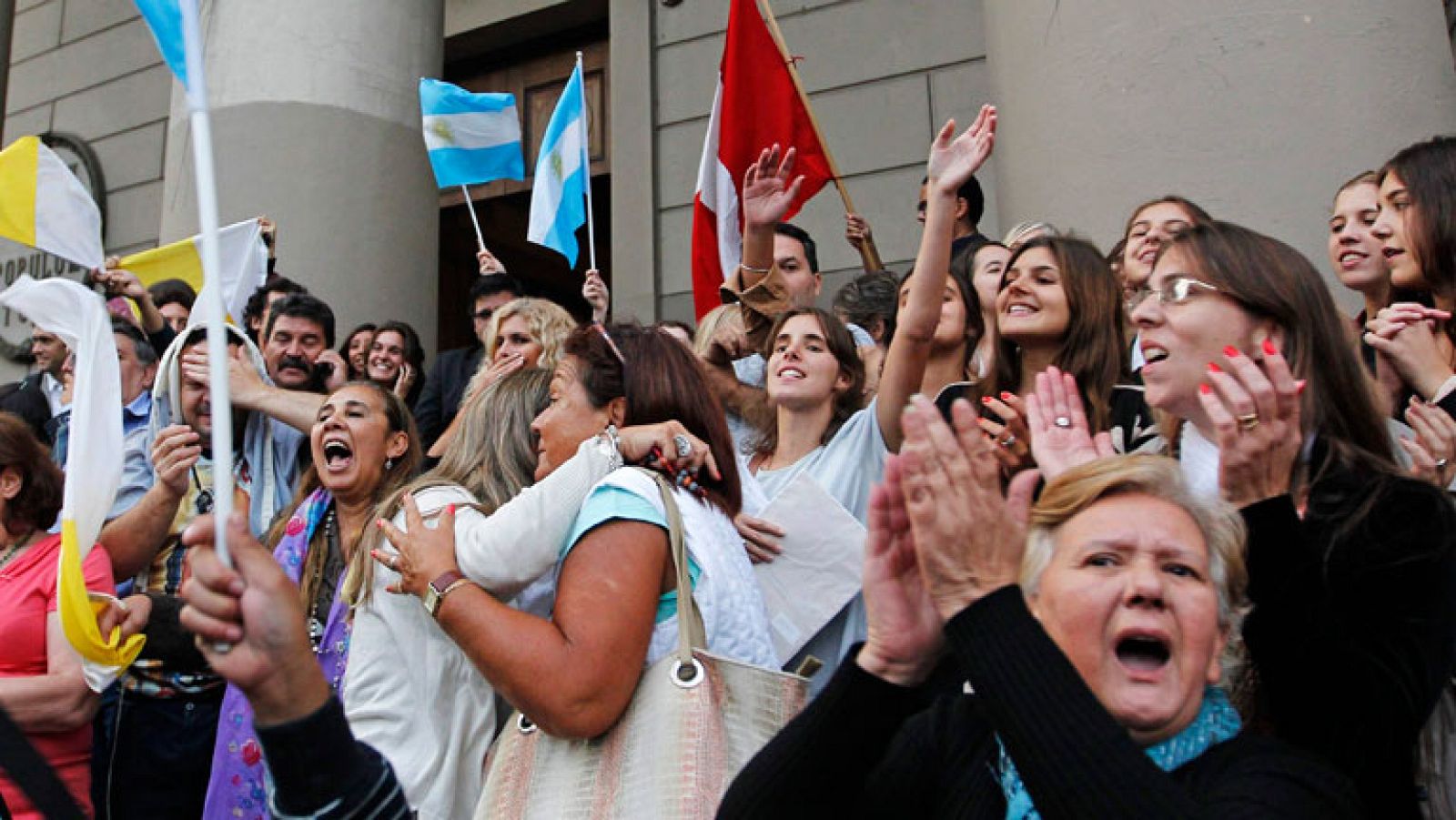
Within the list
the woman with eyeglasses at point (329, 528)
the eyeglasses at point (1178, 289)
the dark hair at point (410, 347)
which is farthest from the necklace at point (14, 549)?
A: the eyeglasses at point (1178, 289)

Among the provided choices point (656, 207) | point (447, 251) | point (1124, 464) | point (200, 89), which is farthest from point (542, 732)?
point (447, 251)

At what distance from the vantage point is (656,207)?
344 inches

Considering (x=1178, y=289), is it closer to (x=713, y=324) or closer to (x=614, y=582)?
(x=614, y=582)

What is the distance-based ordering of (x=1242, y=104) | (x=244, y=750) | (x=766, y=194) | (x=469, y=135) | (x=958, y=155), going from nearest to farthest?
(x=958, y=155), (x=244, y=750), (x=1242, y=104), (x=766, y=194), (x=469, y=135)

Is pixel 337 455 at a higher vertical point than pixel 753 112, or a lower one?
lower

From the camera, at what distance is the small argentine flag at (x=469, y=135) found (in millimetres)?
6598

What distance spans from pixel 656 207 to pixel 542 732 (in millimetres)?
6517

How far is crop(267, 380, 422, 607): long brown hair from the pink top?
0.48 m

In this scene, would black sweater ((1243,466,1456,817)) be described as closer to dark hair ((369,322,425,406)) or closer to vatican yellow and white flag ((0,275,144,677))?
vatican yellow and white flag ((0,275,144,677))

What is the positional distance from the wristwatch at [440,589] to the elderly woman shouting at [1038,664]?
2.50 feet

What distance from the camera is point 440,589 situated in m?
2.50

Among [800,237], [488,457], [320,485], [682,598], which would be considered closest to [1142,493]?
[682,598]

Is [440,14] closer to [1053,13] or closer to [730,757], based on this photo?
[1053,13]

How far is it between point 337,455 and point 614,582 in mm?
1753
